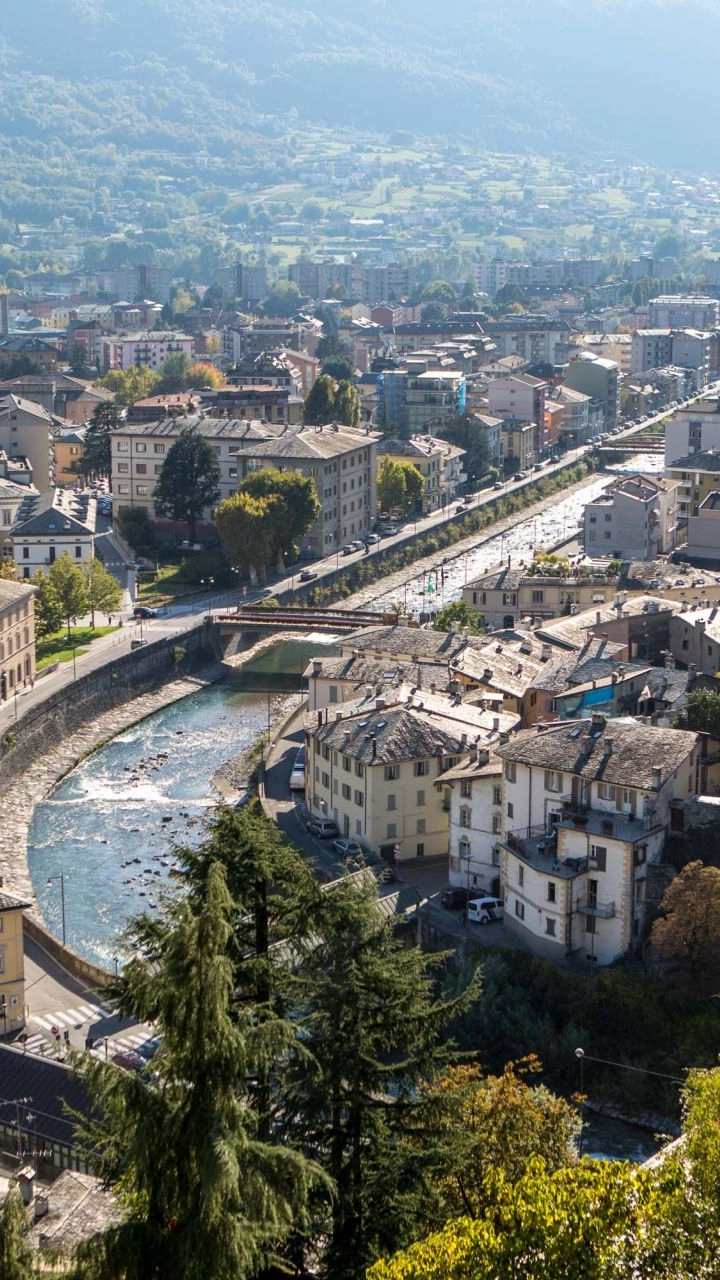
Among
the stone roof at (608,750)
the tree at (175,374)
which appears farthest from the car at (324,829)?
the tree at (175,374)

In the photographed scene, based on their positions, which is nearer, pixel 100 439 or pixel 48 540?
pixel 48 540

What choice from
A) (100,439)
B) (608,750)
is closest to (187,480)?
(100,439)

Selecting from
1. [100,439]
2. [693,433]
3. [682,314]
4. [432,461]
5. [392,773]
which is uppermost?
[682,314]

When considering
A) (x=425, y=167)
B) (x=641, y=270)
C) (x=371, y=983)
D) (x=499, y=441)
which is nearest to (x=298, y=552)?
(x=499, y=441)

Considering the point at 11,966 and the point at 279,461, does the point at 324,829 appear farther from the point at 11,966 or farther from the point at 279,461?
the point at 279,461

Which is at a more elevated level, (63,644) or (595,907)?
(595,907)

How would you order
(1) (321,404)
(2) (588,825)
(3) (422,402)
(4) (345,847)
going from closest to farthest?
(2) (588,825) < (4) (345,847) < (1) (321,404) < (3) (422,402)

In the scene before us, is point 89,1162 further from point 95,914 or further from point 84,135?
point 84,135
